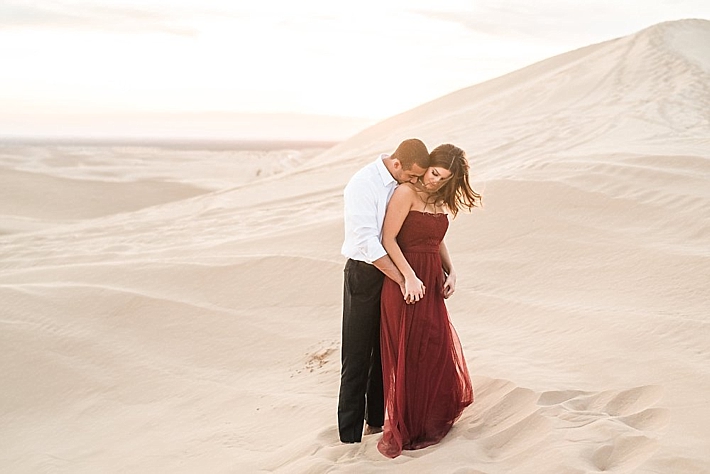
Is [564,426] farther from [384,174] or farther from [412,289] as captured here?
[384,174]

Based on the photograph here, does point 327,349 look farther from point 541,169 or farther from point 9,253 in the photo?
point 9,253

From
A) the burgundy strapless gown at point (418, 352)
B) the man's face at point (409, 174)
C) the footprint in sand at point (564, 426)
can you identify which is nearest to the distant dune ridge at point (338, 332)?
the footprint in sand at point (564, 426)

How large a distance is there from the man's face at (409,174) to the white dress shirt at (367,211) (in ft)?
0.14

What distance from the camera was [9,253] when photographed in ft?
36.1

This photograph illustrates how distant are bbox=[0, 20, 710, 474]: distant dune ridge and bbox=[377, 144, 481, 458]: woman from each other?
5.3 inches

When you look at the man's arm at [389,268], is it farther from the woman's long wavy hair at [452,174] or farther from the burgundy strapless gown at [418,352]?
the woman's long wavy hair at [452,174]

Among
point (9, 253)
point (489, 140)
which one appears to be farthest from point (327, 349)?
point (489, 140)

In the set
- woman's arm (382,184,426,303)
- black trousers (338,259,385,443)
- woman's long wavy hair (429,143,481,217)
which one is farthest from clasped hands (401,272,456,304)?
woman's long wavy hair (429,143,481,217)

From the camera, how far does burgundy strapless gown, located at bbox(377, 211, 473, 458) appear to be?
369 cm

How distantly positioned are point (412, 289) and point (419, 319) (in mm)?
213

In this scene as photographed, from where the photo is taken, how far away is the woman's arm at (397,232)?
360 centimetres

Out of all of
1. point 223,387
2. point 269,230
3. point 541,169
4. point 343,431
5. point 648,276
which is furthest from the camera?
point 269,230

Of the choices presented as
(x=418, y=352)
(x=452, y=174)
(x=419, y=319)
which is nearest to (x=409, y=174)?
(x=452, y=174)

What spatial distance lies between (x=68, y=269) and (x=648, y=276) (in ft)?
18.5
